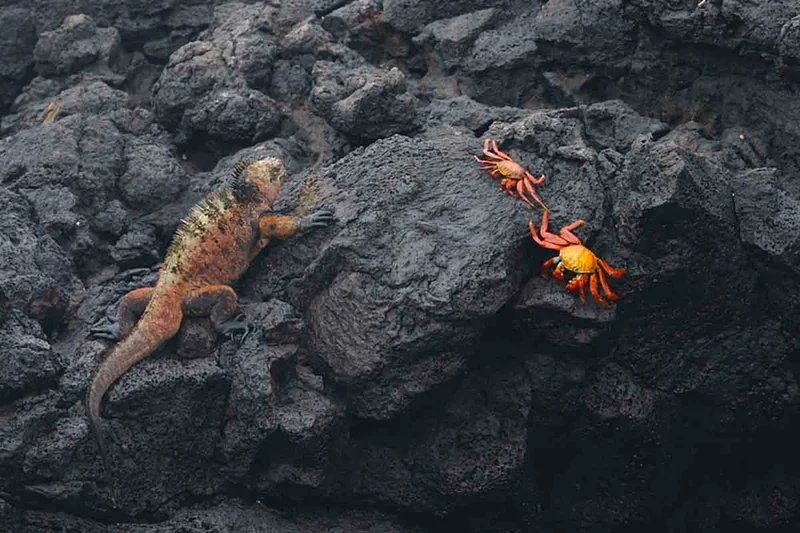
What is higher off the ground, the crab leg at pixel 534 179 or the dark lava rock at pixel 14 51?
the dark lava rock at pixel 14 51

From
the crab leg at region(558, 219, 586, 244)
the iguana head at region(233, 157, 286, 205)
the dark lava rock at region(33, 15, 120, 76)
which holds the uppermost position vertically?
the dark lava rock at region(33, 15, 120, 76)

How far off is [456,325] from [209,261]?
1608 millimetres

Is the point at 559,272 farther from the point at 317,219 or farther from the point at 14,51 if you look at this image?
the point at 14,51

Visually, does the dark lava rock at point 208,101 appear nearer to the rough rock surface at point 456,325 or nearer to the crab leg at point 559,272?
the rough rock surface at point 456,325

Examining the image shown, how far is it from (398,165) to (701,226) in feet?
6.09

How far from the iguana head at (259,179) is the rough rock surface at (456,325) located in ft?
0.56

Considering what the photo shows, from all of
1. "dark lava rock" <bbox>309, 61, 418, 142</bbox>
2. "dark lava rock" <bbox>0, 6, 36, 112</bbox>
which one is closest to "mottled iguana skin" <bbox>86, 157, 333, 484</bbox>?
"dark lava rock" <bbox>309, 61, 418, 142</bbox>

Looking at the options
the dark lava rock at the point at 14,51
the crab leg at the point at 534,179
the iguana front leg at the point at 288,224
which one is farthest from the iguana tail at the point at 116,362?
the dark lava rock at the point at 14,51

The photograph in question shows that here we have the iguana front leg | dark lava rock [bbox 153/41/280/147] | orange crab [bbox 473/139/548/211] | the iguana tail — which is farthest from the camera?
dark lava rock [bbox 153/41/280/147]

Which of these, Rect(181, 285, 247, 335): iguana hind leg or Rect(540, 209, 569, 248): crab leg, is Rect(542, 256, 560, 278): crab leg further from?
Rect(181, 285, 247, 335): iguana hind leg

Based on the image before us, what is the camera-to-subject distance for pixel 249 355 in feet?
20.0

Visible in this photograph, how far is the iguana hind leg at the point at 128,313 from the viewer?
6156 mm

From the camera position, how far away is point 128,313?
6277 millimetres

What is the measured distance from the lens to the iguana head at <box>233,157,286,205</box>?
6.62m
